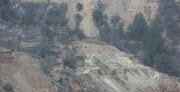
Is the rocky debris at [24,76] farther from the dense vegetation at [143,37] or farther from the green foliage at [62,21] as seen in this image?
the dense vegetation at [143,37]

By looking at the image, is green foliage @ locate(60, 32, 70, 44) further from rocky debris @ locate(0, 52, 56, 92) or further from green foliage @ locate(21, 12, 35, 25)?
rocky debris @ locate(0, 52, 56, 92)

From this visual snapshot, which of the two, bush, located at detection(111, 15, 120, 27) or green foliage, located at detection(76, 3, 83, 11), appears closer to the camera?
bush, located at detection(111, 15, 120, 27)

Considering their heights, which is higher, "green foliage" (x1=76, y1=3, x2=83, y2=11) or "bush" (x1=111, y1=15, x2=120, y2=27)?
"green foliage" (x1=76, y1=3, x2=83, y2=11)

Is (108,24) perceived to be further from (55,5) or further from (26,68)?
(26,68)

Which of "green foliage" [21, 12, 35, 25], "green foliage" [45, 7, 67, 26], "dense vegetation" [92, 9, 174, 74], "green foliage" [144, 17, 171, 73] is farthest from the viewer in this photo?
"green foliage" [45, 7, 67, 26]

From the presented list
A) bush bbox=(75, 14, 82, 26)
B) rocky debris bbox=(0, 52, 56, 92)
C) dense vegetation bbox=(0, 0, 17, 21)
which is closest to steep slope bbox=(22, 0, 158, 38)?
bush bbox=(75, 14, 82, 26)

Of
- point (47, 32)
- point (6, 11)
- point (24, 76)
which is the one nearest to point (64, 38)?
point (47, 32)

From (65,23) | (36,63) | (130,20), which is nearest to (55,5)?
(65,23)
